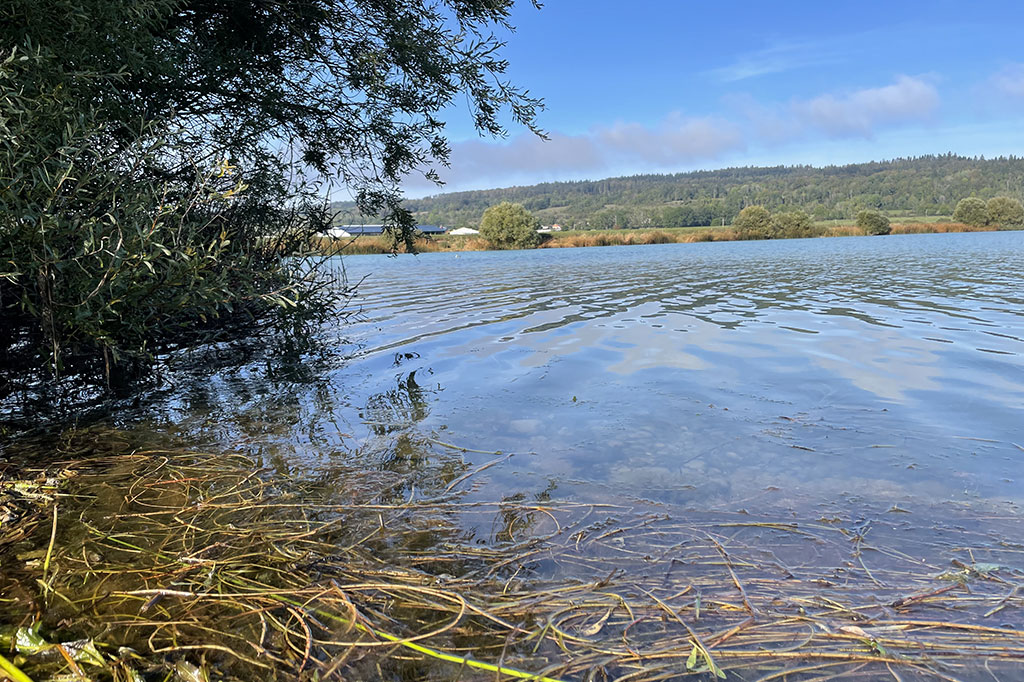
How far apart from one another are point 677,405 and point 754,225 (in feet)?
275

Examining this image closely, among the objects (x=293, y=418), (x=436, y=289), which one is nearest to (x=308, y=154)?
(x=293, y=418)

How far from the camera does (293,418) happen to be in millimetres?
5980

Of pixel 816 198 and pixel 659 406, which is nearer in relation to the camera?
pixel 659 406

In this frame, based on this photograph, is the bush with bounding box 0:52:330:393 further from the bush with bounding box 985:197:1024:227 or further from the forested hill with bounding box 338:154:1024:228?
the forested hill with bounding box 338:154:1024:228

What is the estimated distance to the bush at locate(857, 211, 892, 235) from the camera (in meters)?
76.9

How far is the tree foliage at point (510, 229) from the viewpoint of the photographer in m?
78.4

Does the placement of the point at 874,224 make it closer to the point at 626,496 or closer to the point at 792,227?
the point at 792,227

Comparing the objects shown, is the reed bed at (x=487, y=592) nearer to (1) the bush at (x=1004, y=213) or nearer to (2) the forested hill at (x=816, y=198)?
(1) the bush at (x=1004, y=213)

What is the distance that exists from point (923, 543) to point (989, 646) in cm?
96

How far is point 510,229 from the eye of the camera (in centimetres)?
8031

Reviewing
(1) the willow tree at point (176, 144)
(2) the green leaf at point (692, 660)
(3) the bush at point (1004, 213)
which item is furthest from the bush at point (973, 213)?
(2) the green leaf at point (692, 660)

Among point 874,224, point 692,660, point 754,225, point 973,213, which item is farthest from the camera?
point 973,213

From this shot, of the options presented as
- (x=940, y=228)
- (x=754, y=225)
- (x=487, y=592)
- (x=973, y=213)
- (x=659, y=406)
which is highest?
(x=973, y=213)

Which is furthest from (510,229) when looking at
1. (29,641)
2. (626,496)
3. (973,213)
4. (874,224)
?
(29,641)
